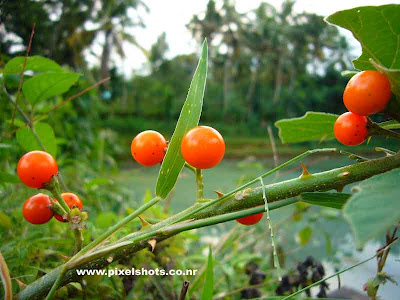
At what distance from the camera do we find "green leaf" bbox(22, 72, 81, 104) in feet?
1.53

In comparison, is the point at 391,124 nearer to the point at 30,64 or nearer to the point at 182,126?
the point at 182,126

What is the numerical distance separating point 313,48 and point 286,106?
719 centimetres

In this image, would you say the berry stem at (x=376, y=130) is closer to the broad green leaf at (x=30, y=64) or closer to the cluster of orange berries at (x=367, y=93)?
the cluster of orange berries at (x=367, y=93)

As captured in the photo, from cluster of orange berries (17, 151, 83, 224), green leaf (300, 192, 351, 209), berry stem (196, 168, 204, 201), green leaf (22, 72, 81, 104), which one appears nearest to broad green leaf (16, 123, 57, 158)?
green leaf (22, 72, 81, 104)

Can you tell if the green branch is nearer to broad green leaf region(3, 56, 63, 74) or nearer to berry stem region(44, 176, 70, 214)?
berry stem region(44, 176, 70, 214)

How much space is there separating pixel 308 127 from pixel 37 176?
30cm

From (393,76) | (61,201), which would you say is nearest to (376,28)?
(393,76)

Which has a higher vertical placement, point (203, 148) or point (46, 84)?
point (46, 84)

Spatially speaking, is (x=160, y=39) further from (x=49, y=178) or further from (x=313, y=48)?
(x=49, y=178)

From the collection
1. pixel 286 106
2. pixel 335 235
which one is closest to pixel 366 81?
pixel 335 235

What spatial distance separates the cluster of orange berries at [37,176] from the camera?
1.07 ft

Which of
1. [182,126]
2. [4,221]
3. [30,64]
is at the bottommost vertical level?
[4,221]

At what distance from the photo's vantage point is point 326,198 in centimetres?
30

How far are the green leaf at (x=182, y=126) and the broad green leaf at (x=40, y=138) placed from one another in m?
0.31
